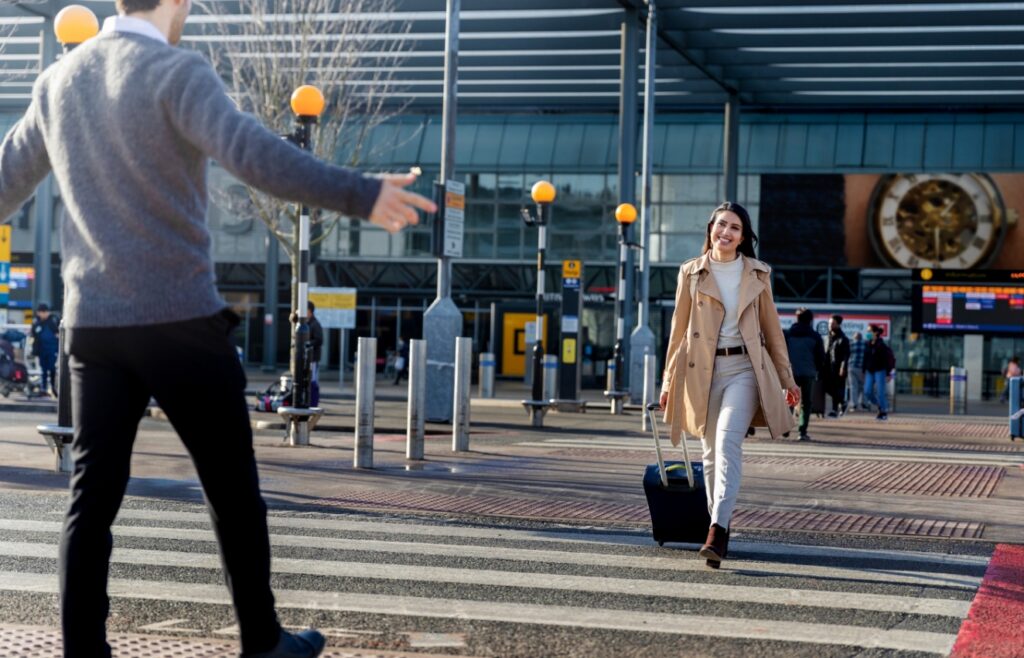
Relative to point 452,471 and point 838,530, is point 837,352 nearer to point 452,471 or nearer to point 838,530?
point 452,471

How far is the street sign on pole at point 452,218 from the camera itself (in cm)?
1830

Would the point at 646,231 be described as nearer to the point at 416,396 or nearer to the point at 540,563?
the point at 416,396

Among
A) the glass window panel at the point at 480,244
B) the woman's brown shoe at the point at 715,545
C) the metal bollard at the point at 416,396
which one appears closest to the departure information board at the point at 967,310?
the glass window panel at the point at 480,244

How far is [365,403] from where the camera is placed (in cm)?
1249

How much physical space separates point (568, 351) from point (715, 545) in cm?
2125

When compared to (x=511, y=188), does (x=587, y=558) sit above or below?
below

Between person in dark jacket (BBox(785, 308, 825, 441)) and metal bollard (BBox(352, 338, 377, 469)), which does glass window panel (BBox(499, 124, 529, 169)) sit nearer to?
person in dark jacket (BBox(785, 308, 825, 441))

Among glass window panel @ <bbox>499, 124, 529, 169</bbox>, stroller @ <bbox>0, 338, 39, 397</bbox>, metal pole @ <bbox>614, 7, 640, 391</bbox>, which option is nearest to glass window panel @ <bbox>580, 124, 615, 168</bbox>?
glass window panel @ <bbox>499, 124, 529, 169</bbox>

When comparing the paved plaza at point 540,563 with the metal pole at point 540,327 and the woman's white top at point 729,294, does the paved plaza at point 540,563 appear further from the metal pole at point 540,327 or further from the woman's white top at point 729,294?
A: the metal pole at point 540,327

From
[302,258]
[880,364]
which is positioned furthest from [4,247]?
[880,364]

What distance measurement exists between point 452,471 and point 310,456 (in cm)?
194

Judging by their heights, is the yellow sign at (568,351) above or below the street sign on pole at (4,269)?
below

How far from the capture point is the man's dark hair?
3.92 m

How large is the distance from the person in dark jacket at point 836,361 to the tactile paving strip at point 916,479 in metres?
9.93
